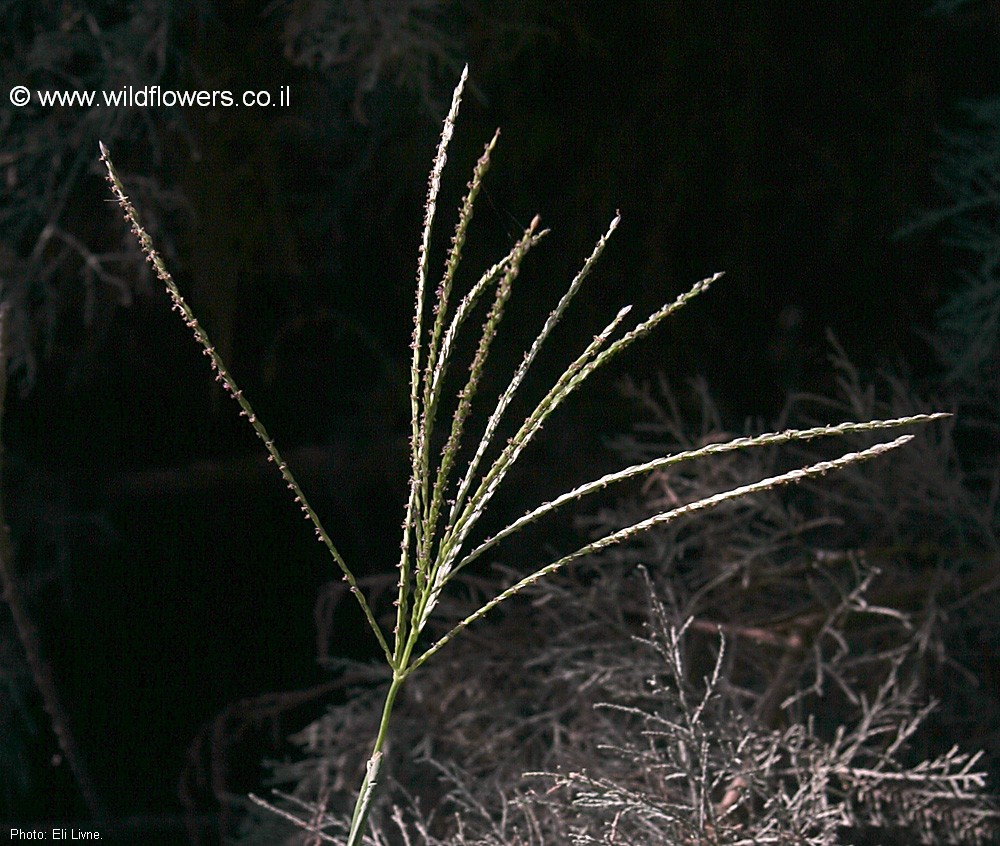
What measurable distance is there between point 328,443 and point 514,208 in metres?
0.52

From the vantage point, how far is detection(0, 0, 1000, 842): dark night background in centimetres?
180

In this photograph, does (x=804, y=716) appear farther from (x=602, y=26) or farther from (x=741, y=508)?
(x=602, y=26)

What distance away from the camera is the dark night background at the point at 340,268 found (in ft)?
5.90

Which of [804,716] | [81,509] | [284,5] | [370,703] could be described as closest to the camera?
[804,716]

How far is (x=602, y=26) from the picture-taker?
186 centimetres

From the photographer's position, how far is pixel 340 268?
6.61 feet

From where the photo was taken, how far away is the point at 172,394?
205 cm

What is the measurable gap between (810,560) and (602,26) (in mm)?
875

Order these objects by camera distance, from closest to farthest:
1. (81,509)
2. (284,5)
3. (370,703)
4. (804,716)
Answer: (804,716)
(284,5)
(370,703)
(81,509)

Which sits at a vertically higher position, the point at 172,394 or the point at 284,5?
the point at 284,5

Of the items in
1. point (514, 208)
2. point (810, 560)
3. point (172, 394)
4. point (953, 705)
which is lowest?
point (953, 705)

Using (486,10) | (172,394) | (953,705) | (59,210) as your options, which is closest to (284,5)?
(486,10)

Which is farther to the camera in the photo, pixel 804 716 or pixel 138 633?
pixel 138 633

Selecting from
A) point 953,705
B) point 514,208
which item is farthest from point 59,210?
point 953,705
